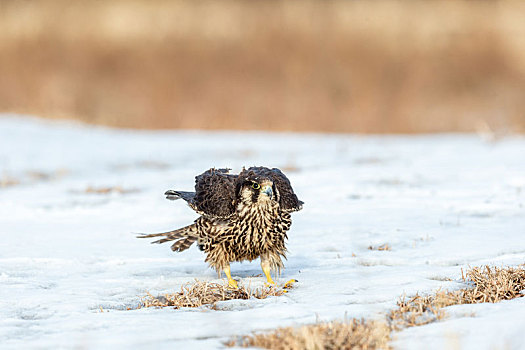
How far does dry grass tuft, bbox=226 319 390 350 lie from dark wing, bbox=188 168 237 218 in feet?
3.95

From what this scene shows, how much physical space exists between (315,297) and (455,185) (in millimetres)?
4685

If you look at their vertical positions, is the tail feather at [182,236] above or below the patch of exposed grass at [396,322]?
above

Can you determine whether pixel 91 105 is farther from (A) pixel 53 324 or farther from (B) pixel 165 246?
(A) pixel 53 324

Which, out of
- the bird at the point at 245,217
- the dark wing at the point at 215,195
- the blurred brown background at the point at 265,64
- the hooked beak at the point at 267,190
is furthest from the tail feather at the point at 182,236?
the blurred brown background at the point at 265,64

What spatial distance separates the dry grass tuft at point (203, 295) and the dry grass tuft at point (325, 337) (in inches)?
30.3

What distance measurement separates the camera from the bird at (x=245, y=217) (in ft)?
13.6

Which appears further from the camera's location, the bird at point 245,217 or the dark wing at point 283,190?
the dark wing at point 283,190

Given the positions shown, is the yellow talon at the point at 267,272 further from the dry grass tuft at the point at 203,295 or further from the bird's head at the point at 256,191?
the bird's head at the point at 256,191

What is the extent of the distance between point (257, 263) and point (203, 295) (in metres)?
1.41

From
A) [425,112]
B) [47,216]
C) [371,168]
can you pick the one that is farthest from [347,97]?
[47,216]

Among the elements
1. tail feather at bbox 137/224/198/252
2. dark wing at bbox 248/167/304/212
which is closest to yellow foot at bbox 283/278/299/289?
dark wing at bbox 248/167/304/212

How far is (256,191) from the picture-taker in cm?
411

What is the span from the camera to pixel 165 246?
5789mm

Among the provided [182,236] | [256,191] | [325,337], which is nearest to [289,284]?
[256,191]
